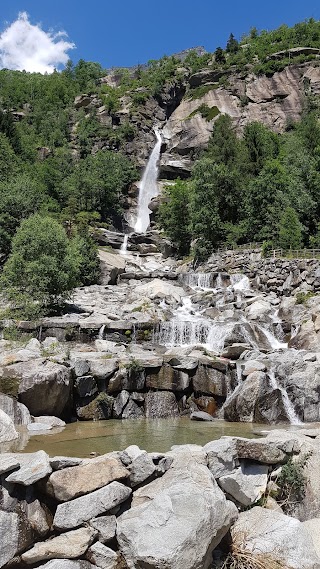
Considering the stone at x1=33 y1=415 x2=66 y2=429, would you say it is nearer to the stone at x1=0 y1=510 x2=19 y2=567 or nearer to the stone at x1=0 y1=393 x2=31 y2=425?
the stone at x1=0 y1=393 x2=31 y2=425

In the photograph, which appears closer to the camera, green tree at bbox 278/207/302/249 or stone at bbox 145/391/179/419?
stone at bbox 145/391/179/419

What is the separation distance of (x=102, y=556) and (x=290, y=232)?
30617mm

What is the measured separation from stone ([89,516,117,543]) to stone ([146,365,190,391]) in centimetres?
1037

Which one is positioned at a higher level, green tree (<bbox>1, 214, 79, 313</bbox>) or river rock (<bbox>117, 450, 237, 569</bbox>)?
green tree (<bbox>1, 214, 79, 313</bbox>)

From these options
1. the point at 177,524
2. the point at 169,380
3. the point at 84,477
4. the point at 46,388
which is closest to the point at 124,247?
the point at 169,380

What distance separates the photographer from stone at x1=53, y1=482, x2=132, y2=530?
5.22 metres

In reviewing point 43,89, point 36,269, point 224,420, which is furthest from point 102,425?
point 43,89

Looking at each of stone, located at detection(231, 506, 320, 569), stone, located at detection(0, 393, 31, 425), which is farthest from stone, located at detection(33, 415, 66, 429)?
stone, located at detection(231, 506, 320, 569)

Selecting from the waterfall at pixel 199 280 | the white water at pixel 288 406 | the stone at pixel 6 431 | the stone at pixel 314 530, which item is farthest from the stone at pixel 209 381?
the waterfall at pixel 199 280

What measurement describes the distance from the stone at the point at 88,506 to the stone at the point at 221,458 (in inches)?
56.8

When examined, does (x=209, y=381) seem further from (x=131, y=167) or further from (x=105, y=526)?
(x=131, y=167)

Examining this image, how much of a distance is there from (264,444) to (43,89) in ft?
310

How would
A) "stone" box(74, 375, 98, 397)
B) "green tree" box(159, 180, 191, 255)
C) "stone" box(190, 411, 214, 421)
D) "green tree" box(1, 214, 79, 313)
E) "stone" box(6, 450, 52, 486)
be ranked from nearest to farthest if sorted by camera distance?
"stone" box(6, 450, 52, 486) < "stone" box(190, 411, 214, 421) < "stone" box(74, 375, 98, 397) < "green tree" box(1, 214, 79, 313) < "green tree" box(159, 180, 191, 255)

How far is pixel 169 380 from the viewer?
51.6 ft
